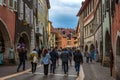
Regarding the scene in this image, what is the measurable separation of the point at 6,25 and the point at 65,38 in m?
92.2

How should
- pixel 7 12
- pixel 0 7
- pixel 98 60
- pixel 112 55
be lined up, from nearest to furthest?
pixel 112 55
pixel 0 7
pixel 7 12
pixel 98 60

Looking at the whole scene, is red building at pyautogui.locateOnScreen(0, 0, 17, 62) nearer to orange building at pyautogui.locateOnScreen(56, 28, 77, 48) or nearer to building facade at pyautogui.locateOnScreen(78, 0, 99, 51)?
building facade at pyautogui.locateOnScreen(78, 0, 99, 51)

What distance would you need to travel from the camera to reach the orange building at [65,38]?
12238cm

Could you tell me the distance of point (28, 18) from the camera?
4512 cm

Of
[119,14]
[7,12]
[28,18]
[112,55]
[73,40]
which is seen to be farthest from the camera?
[73,40]

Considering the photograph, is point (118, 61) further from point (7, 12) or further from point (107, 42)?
point (7, 12)

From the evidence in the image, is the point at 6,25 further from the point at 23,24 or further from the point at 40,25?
the point at 40,25

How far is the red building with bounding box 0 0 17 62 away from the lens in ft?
103

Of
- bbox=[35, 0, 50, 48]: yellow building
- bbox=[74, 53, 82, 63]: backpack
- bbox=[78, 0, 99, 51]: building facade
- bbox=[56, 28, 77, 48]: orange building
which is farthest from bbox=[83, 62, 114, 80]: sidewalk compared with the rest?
bbox=[56, 28, 77, 48]: orange building

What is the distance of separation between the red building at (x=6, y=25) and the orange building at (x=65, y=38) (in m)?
85.3

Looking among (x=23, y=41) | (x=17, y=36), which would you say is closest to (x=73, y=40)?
(x=23, y=41)

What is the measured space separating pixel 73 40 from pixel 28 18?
264 ft

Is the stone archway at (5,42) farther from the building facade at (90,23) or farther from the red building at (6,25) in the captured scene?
the building facade at (90,23)

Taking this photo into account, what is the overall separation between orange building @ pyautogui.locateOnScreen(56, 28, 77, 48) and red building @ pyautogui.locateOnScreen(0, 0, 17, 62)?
85.3 m
